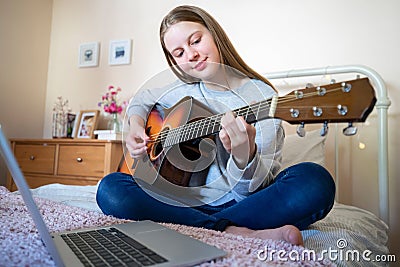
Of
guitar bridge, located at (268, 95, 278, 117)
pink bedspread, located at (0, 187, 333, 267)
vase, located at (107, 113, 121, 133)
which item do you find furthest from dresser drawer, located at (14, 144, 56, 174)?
guitar bridge, located at (268, 95, 278, 117)

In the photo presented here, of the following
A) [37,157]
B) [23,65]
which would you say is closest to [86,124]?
[37,157]

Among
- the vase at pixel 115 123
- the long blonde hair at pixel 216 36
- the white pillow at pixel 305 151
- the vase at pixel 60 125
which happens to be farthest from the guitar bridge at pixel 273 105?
the vase at pixel 60 125

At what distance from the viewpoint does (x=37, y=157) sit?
2014 mm

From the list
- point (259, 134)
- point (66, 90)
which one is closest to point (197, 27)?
point (259, 134)

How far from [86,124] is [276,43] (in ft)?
4.28

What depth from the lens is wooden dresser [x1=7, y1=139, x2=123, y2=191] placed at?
1.77m

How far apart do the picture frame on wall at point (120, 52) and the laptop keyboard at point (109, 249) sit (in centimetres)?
182

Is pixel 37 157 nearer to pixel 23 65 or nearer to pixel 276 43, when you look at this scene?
pixel 23 65

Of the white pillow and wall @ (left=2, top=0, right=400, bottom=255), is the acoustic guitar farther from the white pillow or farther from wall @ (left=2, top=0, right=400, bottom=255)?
wall @ (left=2, top=0, right=400, bottom=255)

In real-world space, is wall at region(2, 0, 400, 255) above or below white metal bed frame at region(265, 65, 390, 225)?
above

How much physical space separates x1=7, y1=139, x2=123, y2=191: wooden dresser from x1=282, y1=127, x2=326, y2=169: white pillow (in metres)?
0.89

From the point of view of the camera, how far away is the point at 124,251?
0.44m

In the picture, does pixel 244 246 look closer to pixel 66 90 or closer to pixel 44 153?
pixel 44 153

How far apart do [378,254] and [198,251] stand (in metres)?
0.65
